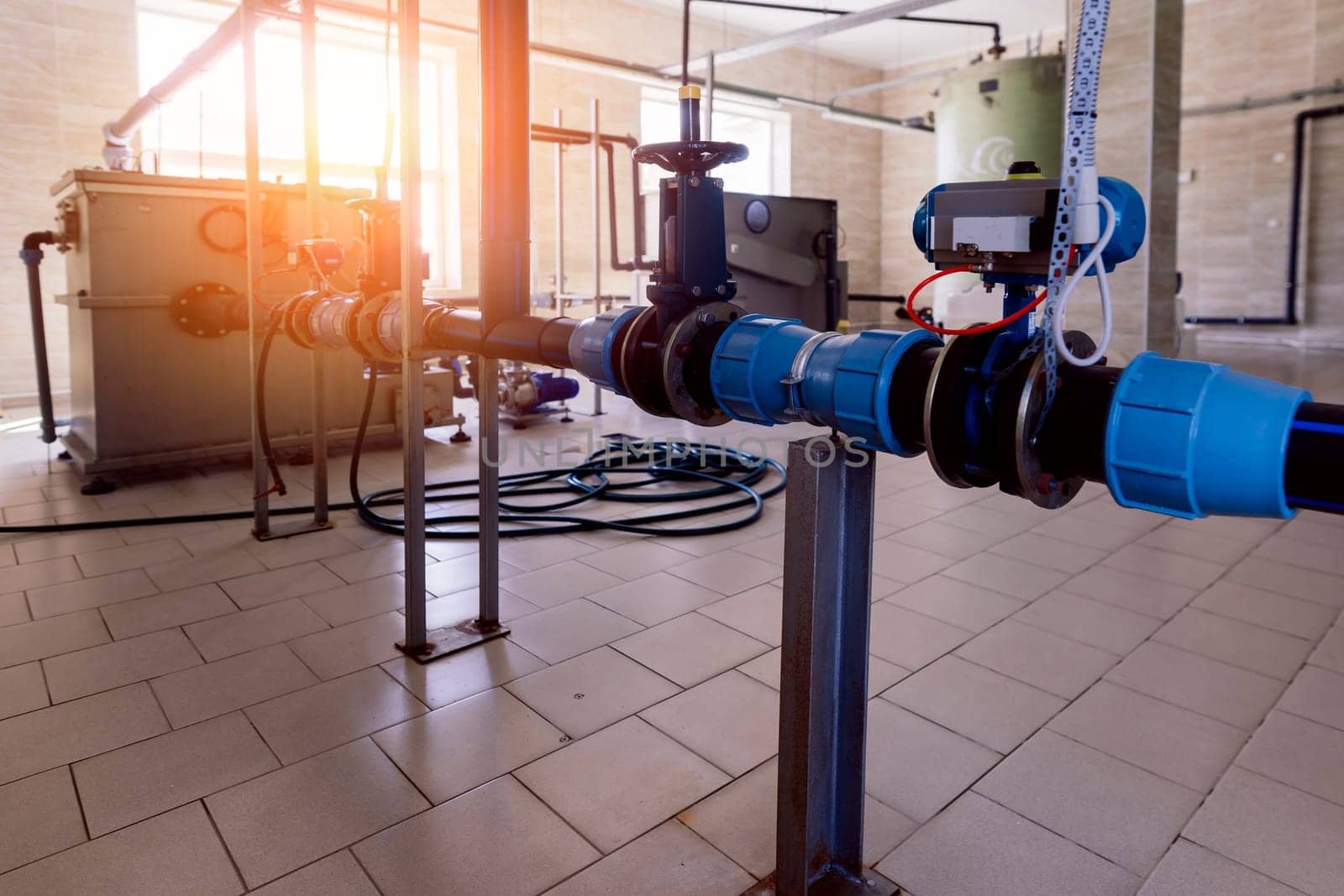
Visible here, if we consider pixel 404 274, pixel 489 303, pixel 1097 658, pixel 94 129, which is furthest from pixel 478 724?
pixel 94 129

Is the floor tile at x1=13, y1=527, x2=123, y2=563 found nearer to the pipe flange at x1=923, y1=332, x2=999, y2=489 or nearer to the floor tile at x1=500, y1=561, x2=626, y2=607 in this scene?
the floor tile at x1=500, y1=561, x2=626, y2=607

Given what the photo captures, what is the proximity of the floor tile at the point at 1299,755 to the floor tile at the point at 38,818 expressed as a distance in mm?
1815

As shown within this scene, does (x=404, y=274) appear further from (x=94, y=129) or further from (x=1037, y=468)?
(x=94, y=129)

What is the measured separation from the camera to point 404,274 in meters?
1.81

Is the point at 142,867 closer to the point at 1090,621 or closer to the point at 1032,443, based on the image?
the point at 1032,443

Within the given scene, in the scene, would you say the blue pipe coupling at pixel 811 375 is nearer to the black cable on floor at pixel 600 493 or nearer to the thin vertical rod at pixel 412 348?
the thin vertical rod at pixel 412 348

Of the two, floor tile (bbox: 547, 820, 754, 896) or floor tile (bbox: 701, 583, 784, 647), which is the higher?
floor tile (bbox: 701, 583, 784, 647)

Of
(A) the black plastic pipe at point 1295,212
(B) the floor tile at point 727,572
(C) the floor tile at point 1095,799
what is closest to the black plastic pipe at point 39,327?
(B) the floor tile at point 727,572

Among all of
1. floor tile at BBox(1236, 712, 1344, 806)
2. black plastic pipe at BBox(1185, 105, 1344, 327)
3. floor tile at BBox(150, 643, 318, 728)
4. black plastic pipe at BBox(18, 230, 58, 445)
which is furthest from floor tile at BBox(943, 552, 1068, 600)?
black plastic pipe at BBox(1185, 105, 1344, 327)

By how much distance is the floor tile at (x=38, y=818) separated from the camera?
4.06 ft

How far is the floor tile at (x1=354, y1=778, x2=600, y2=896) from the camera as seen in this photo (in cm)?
118

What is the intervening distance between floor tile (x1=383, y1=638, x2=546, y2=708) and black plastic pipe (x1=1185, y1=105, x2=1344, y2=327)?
906 centimetres

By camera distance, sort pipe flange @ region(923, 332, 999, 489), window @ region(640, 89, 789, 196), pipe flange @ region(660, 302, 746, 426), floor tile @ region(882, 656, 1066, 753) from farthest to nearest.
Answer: window @ region(640, 89, 789, 196), floor tile @ region(882, 656, 1066, 753), pipe flange @ region(660, 302, 746, 426), pipe flange @ region(923, 332, 999, 489)

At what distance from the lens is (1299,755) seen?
1495 millimetres
